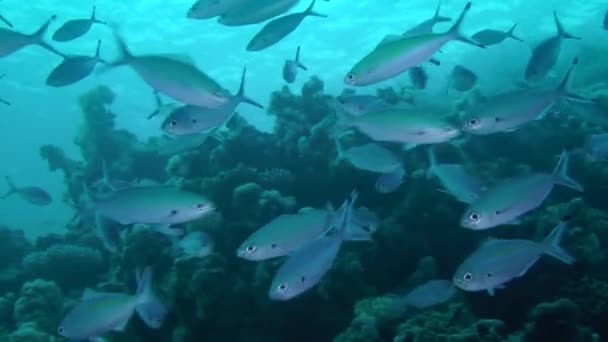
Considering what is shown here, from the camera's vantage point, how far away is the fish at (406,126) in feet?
13.8

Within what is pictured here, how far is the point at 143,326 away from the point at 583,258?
222 inches

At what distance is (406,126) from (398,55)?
0.63 meters

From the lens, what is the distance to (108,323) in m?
4.16

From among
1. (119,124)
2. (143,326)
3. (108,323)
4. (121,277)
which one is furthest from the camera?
(119,124)

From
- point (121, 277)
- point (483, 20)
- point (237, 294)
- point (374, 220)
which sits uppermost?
point (374, 220)

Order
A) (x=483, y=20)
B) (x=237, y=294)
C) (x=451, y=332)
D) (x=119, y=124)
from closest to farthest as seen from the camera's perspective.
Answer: (x=451, y=332) < (x=237, y=294) < (x=483, y=20) < (x=119, y=124)

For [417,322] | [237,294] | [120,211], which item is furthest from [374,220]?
[120,211]

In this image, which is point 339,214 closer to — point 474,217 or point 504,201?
point 474,217

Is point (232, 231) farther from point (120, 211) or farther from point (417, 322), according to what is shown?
point (417, 322)

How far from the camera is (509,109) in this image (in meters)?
4.16

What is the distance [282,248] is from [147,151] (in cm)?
1138

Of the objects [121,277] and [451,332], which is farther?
[121,277]

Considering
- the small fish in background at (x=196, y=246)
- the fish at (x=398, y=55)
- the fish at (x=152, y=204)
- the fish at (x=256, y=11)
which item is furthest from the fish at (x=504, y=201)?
the small fish in background at (x=196, y=246)

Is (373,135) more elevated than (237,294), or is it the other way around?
(373,135)
